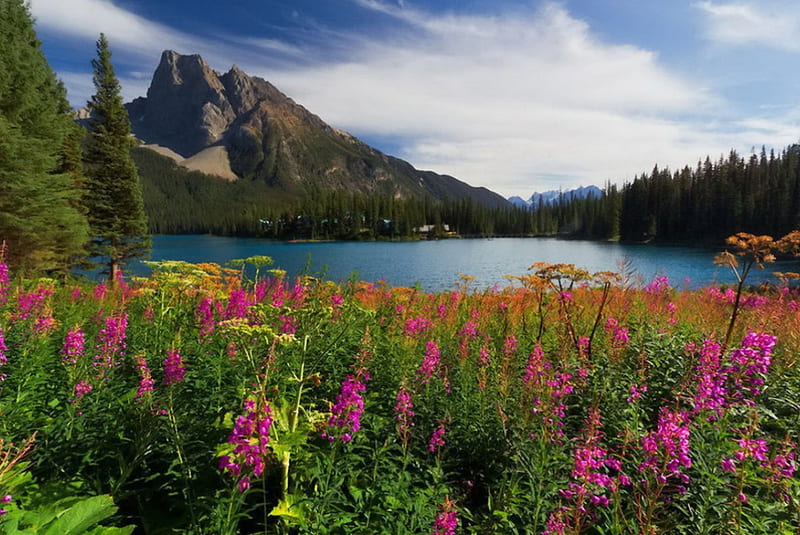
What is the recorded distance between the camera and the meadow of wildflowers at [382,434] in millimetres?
2219

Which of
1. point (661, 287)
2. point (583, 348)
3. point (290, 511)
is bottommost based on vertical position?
point (290, 511)

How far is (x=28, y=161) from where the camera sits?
45.4 ft

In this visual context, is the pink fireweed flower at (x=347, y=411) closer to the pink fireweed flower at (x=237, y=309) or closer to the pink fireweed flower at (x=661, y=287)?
the pink fireweed flower at (x=237, y=309)

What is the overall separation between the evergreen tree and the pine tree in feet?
16.0

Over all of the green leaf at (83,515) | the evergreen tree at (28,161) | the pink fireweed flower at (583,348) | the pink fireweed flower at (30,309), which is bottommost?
the pink fireweed flower at (583,348)

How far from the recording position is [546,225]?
424 ft

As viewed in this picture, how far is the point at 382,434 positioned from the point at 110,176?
87.3 ft

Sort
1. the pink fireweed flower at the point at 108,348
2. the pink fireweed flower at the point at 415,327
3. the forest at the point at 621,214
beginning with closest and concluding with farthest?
the pink fireweed flower at the point at 108,348
the pink fireweed flower at the point at 415,327
the forest at the point at 621,214

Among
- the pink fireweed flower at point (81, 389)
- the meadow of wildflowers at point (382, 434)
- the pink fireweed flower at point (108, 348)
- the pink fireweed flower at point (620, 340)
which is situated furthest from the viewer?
the pink fireweed flower at point (620, 340)

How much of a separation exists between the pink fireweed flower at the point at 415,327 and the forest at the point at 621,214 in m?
86.6

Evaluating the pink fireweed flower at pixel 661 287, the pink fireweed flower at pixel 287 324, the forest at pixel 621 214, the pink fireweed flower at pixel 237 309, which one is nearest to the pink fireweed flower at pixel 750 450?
the pink fireweed flower at pixel 287 324

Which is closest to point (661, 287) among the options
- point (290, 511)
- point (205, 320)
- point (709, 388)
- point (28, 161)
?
point (709, 388)

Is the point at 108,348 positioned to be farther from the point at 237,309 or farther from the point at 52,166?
the point at 52,166

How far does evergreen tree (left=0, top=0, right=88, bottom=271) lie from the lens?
13305 millimetres
